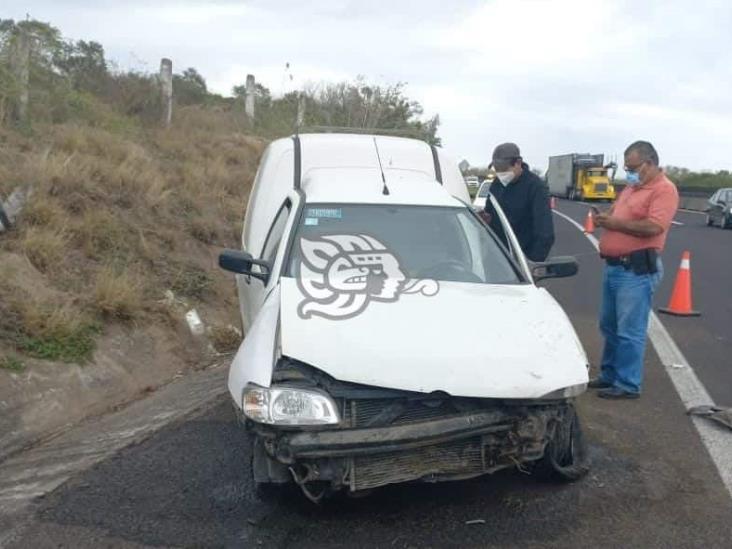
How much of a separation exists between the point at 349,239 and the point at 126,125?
1188 centimetres

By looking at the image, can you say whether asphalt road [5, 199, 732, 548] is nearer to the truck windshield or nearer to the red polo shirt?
the truck windshield

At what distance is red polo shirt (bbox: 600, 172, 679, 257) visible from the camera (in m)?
6.73

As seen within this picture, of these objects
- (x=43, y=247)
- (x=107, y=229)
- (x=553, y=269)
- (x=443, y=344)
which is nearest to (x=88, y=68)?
(x=107, y=229)

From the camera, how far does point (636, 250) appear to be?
270 inches

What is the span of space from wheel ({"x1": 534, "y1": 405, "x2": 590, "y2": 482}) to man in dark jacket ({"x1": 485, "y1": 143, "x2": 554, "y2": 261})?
2.57 m

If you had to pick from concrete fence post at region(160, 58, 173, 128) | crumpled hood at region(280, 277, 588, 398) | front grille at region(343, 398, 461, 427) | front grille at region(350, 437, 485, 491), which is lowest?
front grille at region(350, 437, 485, 491)

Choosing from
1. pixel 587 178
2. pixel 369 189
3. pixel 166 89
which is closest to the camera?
pixel 369 189

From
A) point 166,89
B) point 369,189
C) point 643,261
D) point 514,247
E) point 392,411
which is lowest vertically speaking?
point 392,411

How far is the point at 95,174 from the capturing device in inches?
444

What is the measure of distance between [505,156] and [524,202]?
43 centimetres

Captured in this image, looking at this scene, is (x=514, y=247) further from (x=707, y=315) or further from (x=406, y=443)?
(x=707, y=315)

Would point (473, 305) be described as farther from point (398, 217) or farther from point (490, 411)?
point (398, 217)

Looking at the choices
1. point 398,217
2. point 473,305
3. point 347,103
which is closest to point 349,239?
point 398,217

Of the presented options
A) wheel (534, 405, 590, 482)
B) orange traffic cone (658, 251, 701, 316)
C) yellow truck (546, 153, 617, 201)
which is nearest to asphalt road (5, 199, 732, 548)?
wheel (534, 405, 590, 482)
